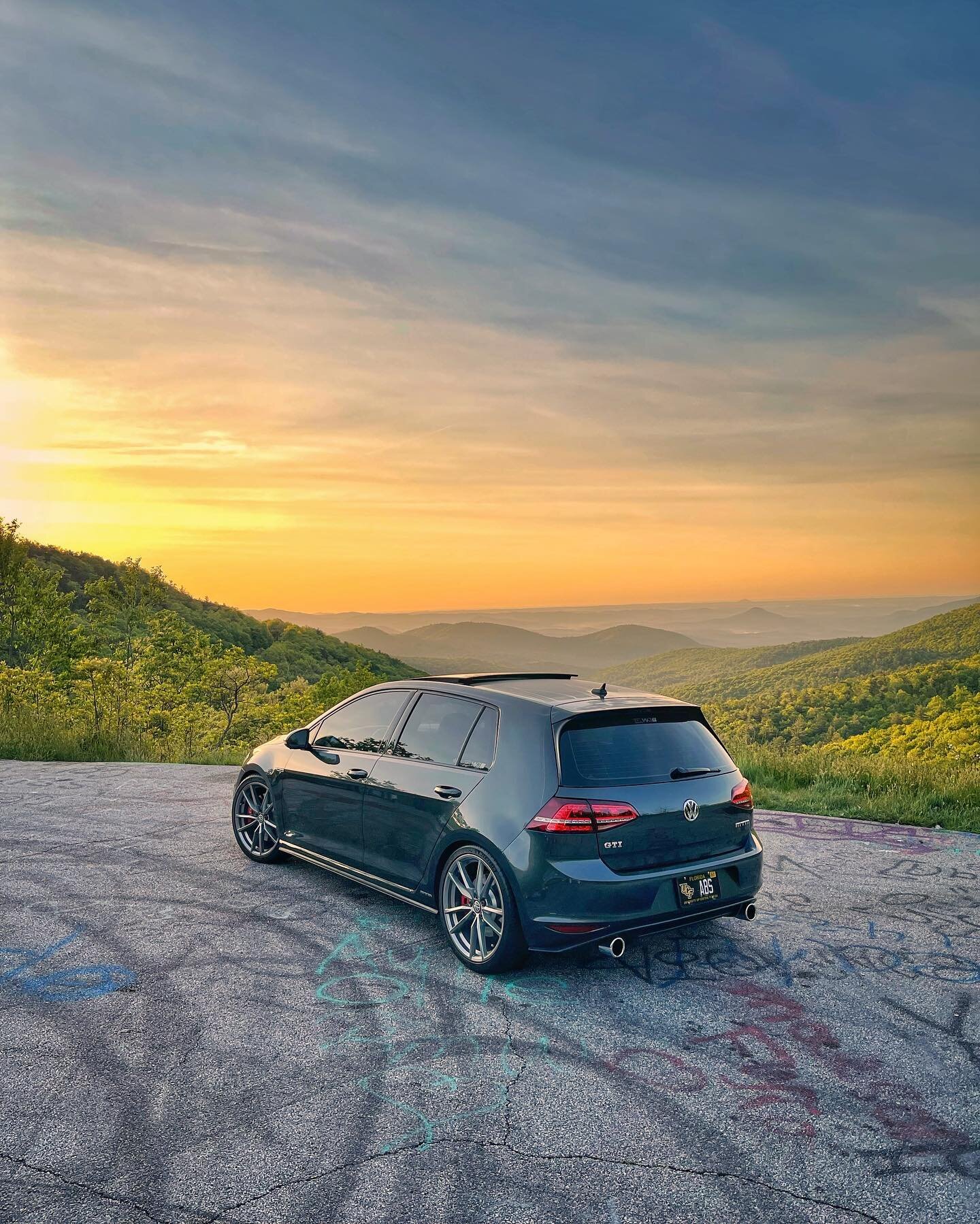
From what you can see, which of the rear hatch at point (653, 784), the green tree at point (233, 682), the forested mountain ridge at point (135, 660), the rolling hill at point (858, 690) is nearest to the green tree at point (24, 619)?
the forested mountain ridge at point (135, 660)

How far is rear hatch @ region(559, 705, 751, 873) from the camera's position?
196 inches

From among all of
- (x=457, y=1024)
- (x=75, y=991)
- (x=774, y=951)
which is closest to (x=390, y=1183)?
(x=457, y=1024)

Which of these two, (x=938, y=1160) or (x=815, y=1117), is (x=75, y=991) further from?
(x=938, y=1160)

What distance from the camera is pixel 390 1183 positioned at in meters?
3.18

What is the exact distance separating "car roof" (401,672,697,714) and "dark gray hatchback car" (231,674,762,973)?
0.02m

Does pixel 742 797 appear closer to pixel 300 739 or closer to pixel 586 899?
pixel 586 899

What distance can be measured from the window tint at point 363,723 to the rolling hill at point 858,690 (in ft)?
18.1

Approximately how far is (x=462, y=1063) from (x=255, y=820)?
381 cm

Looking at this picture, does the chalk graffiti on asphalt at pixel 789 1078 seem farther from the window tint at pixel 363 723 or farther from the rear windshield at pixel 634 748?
the window tint at pixel 363 723

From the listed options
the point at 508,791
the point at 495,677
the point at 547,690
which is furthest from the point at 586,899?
the point at 495,677

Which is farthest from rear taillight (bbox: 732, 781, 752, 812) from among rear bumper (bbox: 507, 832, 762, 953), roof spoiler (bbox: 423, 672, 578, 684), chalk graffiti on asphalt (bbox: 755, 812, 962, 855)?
chalk graffiti on asphalt (bbox: 755, 812, 962, 855)

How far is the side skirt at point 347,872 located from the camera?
5723 mm

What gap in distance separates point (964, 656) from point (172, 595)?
61.9 metres

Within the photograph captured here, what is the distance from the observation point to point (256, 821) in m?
7.46
